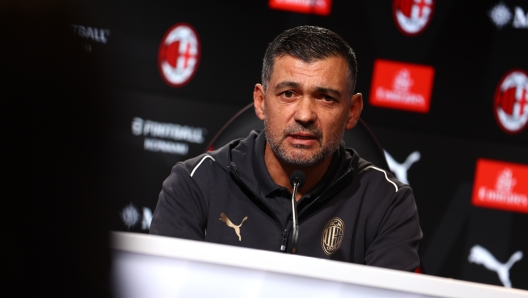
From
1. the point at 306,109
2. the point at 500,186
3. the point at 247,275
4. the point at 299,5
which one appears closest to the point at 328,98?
the point at 306,109

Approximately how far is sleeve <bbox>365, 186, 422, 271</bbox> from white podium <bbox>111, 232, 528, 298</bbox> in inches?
32.8

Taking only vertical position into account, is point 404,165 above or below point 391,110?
below

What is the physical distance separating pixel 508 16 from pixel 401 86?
0.69 metres

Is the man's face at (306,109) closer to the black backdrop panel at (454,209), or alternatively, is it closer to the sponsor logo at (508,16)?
the black backdrop panel at (454,209)

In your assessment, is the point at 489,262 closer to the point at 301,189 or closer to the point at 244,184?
the point at 301,189

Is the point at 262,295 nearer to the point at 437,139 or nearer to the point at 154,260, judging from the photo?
the point at 154,260

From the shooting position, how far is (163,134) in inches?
120

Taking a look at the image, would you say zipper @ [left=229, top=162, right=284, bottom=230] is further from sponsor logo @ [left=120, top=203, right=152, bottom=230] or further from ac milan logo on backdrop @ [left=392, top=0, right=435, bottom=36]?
ac milan logo on backdrop @ [left=392, top=0, right=435, bottom=36]

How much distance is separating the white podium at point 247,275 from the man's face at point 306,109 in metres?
1.01

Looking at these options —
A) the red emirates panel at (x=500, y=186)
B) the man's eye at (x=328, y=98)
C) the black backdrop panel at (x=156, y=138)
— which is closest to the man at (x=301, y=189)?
the man's eye at (x=328, y=98)

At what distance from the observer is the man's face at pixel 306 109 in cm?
178

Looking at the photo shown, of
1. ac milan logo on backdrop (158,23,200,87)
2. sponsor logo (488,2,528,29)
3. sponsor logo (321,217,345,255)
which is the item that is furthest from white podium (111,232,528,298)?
sponsor logo (488,2,528,29)

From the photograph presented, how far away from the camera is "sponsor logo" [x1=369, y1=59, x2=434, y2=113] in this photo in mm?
3119

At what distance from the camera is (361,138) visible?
2164 mm
